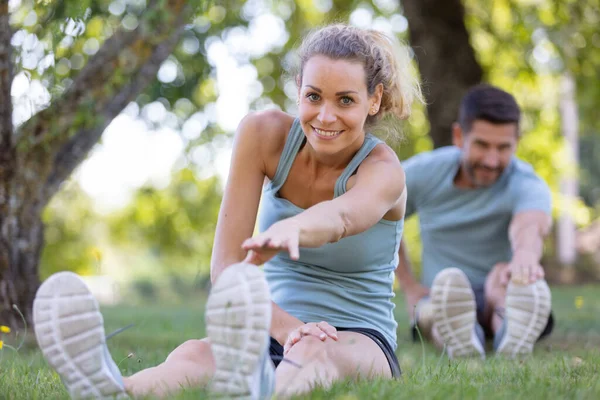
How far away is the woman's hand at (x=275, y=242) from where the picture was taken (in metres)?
1.84

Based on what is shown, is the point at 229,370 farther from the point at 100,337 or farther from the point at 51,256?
the point at 51,256

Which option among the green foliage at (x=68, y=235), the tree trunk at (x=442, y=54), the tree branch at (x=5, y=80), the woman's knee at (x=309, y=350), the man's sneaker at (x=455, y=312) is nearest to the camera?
the woman's knee at (x=309, y=350)

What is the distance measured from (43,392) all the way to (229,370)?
Answer: 30.0 inches

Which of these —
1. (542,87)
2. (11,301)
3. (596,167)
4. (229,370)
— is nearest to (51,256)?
(542,87)

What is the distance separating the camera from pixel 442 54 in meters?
8.92

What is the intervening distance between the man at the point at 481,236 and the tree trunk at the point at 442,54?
4.26 metres

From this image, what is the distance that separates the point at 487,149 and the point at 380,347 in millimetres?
2026

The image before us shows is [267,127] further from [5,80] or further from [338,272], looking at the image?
[5,80]

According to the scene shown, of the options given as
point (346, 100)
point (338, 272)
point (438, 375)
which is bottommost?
point (438, 375)

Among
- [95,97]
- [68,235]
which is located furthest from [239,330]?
[68,235]

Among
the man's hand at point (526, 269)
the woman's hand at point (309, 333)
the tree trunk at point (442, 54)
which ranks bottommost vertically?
the woman's hand at point (309, 333)

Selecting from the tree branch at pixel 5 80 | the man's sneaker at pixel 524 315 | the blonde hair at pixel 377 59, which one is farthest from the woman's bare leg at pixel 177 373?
the tree branch at pixel 5 80

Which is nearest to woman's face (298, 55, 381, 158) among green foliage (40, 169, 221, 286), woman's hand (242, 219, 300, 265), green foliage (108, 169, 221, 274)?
woman's hand (242, 219, 300, 265)

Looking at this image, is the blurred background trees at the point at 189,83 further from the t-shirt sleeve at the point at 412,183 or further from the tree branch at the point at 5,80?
the t-shirt sleeve at the point at 412,183
